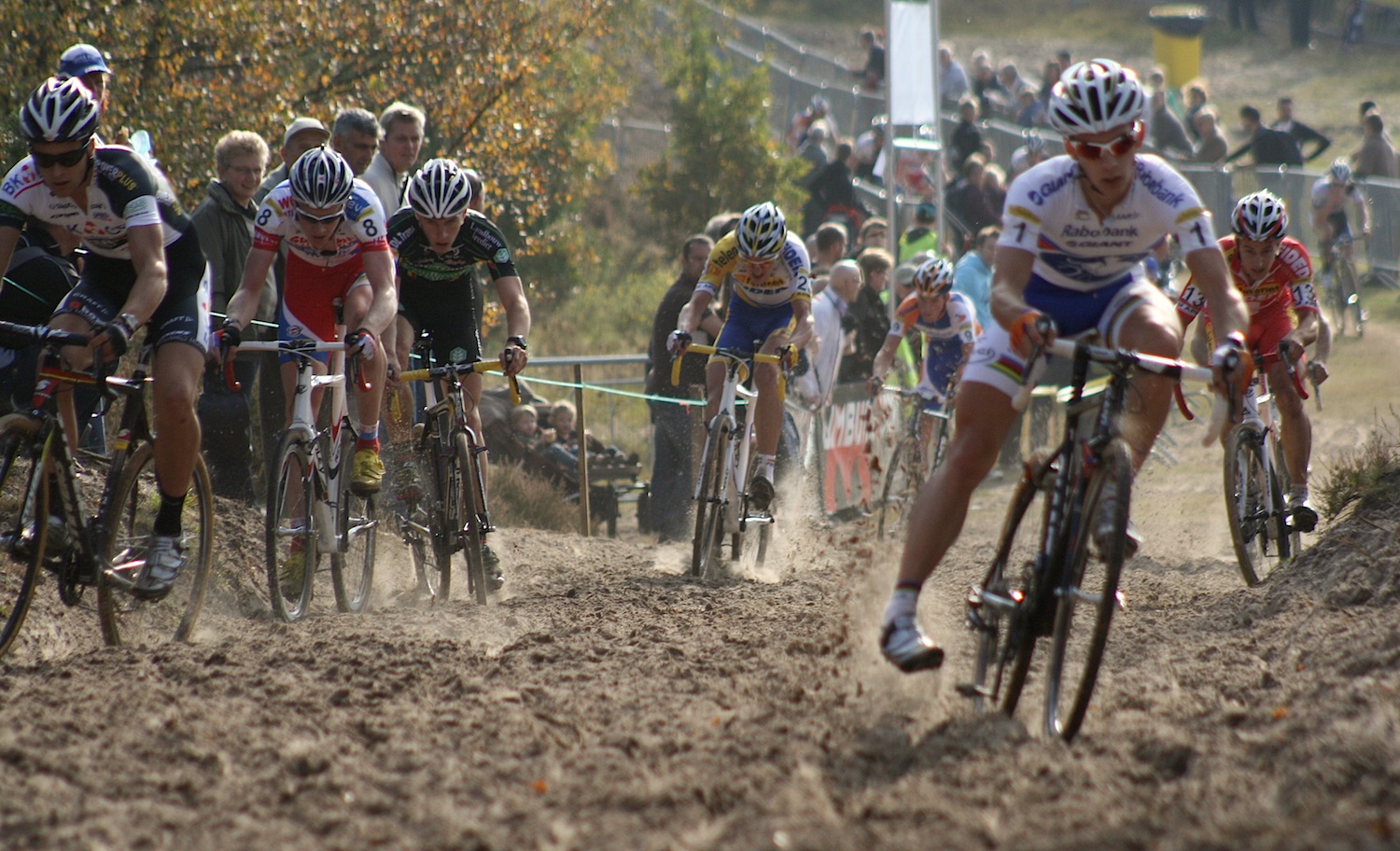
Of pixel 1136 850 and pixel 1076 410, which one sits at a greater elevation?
pixel 1076 410

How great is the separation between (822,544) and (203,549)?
16.6ft

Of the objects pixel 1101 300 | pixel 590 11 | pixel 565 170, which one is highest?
pixel 590 11

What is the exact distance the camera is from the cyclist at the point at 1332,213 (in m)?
20.5

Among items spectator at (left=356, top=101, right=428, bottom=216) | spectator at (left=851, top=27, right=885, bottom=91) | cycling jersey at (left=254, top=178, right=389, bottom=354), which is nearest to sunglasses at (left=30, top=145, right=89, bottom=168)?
cycling jersey at (left=254, top=178, right=389, bottom=354)

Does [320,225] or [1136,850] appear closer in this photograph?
[1136,850]

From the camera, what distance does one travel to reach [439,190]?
7535 millimetres

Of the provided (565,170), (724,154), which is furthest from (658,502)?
(724,154)

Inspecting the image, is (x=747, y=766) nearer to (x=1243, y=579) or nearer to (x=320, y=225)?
(x=320, y=225)

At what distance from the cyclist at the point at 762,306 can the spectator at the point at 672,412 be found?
144 centimetres

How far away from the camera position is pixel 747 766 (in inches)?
166

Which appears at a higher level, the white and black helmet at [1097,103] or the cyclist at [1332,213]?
the cyclist at [1332,213]

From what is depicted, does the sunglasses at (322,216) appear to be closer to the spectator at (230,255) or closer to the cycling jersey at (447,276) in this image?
the cycling jersey at (447,276)

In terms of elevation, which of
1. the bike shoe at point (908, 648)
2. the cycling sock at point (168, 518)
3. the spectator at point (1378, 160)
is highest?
the spectator at point (1378, 160)

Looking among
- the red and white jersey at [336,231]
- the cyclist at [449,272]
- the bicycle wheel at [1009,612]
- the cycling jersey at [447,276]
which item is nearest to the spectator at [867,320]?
the cyclist at [449,272]
